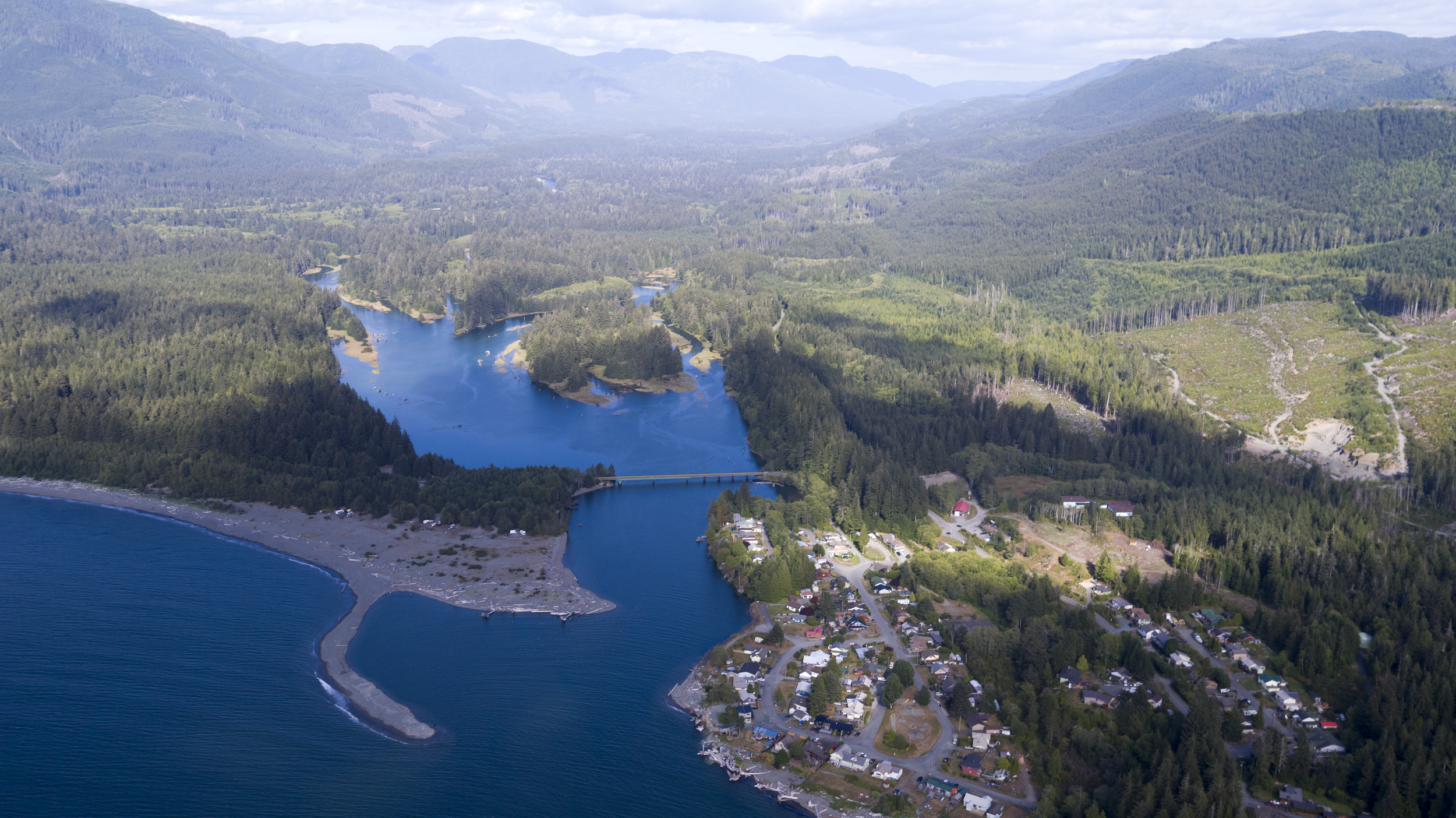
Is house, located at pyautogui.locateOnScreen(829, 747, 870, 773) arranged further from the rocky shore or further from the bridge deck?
the bridge deck

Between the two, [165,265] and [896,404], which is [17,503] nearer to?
[896,404]

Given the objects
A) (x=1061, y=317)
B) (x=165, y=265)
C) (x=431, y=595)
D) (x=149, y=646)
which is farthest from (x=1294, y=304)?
(x=165, y=265)

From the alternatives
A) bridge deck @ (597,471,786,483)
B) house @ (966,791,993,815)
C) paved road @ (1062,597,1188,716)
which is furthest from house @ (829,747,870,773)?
bridge deck @ (597,471,786,483)

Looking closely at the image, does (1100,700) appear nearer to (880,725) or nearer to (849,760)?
(880,725)

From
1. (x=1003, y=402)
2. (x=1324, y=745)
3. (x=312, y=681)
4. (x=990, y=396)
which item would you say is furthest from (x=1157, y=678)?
(x=990, y=396)

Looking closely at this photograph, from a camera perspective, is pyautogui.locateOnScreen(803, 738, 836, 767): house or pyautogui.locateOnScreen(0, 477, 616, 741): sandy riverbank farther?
pyautogui.locateOnScreen(0, 477, 616, 741): sandy riverbank

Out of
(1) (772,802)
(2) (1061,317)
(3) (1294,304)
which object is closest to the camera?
(1) (772,802)
